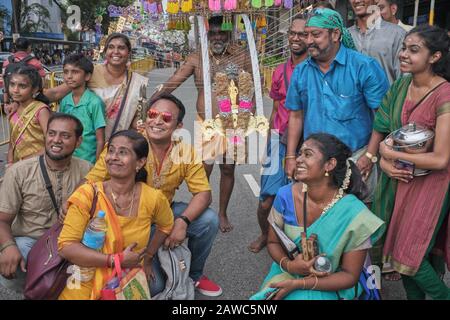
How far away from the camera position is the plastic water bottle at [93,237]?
2156mm

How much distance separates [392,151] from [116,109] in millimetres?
1986

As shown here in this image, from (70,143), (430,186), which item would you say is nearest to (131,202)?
(70,143)

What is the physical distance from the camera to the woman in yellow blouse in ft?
7.09

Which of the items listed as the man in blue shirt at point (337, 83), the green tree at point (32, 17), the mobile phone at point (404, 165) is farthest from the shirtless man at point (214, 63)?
the green tree at point (32, 17)

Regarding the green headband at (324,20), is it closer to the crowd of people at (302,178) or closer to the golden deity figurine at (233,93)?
the crowd of people at (302,178)

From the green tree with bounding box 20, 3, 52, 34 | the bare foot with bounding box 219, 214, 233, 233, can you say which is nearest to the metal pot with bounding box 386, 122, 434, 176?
the bare foot with bounding box 219, 214, 233, 233

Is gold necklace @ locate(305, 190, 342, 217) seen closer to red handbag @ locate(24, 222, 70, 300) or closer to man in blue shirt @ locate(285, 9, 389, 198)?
man in blue shirt @ locate(285, 9, 389, 198)

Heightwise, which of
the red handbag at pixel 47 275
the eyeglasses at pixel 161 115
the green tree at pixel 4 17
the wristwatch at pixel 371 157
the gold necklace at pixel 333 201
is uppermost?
the green tree at pixel 4 17

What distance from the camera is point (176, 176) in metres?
2.80

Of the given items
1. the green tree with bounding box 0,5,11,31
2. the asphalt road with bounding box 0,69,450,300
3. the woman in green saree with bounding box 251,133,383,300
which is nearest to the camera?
the woman in green saree with bounding box 251,133,383,300

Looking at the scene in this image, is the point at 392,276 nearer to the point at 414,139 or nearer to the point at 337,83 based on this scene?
the point at 414,139

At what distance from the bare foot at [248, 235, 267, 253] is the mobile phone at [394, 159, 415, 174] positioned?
1.47 metres

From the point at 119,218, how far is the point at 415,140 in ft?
5.01
